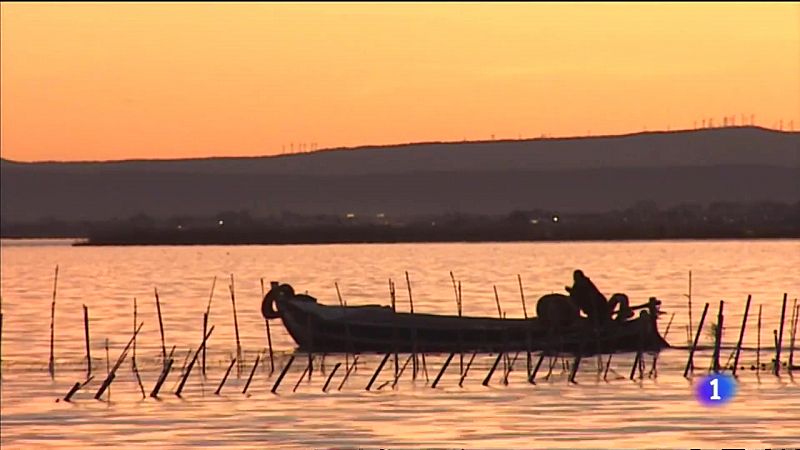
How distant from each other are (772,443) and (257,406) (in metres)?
9.68

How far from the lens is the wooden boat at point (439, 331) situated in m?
43.1

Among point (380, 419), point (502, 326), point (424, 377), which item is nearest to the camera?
point (380, 419)

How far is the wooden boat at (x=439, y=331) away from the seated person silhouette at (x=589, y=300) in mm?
169

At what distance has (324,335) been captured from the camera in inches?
1848

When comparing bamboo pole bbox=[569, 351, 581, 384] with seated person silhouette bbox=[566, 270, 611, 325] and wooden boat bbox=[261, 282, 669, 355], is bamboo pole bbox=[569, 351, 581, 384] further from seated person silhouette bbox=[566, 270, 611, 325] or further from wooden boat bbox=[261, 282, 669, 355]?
seated person silhouette bbox=[566, 270, 611, 325]

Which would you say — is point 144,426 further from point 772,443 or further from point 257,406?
point 772,443

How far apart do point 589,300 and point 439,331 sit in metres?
4.08

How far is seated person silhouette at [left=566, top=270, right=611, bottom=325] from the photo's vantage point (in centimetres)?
4278

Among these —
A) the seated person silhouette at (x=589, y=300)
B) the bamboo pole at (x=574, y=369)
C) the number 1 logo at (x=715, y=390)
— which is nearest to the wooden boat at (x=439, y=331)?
the seated person silhouette at (x=589, y=300)

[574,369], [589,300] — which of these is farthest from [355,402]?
[589,300]

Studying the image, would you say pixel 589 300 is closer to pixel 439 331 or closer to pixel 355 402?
pixel 439 331

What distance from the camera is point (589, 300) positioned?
4309 centimetres

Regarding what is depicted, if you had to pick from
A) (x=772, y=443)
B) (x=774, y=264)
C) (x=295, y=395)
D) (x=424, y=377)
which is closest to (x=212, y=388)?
(x=295, y=395)

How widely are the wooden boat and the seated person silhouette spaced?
0.55 feet
